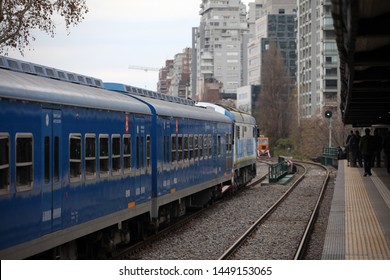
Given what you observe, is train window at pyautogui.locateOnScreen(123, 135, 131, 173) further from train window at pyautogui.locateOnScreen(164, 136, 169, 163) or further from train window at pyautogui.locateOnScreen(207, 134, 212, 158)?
train window at pyautogui.locateOnScreen(207, 134, 212, 158)

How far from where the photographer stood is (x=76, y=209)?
441 inches

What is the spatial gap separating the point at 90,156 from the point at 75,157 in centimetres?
70

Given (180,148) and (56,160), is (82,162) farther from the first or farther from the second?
(180,148)

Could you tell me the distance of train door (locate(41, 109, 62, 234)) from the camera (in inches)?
393

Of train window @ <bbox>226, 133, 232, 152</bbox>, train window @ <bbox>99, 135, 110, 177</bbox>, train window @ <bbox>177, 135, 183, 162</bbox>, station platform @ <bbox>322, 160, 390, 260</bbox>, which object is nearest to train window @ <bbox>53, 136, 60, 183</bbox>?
train window @ <bbox>99, 135, 110, 177</bbox>

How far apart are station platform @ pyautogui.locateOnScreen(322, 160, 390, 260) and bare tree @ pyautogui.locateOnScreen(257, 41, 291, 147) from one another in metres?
55.3

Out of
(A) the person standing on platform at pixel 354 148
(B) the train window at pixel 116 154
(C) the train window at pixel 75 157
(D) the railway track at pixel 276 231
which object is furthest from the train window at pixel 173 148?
(A) the person standing on platform at pixel 354 148

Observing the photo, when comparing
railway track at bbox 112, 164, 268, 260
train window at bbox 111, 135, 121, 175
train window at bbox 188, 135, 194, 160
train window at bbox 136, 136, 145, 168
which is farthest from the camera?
train window at bbox 188, 135, 194, 160

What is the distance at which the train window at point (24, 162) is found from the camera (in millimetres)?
9258

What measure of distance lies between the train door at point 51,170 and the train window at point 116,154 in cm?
259

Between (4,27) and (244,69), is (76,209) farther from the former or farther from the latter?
(244,69)

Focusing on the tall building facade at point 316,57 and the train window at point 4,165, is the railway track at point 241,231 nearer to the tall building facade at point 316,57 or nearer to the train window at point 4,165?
the train window at point 4,165

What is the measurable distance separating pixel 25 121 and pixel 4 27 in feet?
42.8

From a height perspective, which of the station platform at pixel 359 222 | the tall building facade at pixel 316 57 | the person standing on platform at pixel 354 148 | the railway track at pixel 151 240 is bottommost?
the railway track at pixel 151 240
